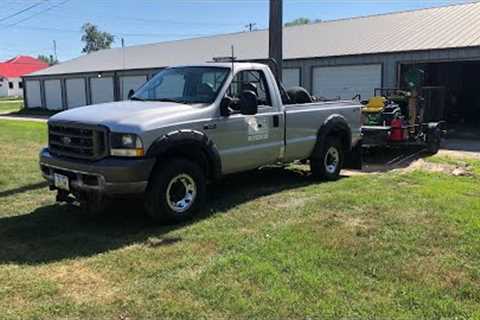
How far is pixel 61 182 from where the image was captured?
249 inches

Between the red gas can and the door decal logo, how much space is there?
5.46 meters

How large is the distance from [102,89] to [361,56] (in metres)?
20.9

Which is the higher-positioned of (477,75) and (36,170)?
(477,75)

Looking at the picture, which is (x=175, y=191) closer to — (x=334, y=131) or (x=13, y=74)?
(x=334, y=131)

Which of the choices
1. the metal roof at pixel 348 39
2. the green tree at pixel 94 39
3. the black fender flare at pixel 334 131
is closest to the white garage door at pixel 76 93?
the metal roof at pixel 348 39

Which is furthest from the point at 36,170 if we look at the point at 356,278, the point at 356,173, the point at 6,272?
the point at 356,278

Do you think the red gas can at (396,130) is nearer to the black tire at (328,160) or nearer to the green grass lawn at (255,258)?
the black tire at (328,160)

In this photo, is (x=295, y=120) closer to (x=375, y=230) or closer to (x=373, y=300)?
(x=375, y=230)

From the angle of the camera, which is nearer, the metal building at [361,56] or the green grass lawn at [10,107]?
the metal building at [361,56]

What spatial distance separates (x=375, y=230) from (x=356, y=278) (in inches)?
57.6

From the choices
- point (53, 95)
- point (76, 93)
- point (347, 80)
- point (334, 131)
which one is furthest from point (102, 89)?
point (334, 131)

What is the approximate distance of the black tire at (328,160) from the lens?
893 centimetres

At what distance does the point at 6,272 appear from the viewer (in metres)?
4.90

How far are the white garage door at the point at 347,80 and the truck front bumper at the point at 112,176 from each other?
16.3 meters
